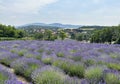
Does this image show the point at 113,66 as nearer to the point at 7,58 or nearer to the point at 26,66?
the point at 26,66

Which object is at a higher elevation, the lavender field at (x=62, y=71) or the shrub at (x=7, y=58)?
the lavender field at (x=62, y=71)

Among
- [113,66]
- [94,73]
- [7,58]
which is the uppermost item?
[94,73]

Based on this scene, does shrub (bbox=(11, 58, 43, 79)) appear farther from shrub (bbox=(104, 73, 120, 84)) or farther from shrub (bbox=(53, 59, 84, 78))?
shrub (bbox=(104, 73, 120, 84))

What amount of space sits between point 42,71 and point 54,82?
581mm

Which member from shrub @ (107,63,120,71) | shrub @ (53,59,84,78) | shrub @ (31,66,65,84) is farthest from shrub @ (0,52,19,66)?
shrub @ (31,66,65,84)

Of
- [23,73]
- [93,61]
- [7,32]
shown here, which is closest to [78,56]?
[93,61]

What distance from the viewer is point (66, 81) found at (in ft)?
13.0

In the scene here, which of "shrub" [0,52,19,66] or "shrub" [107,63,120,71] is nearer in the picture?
"shrub" [107,63,120,71]

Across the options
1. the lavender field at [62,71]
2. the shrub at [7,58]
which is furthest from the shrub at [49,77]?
the shrub at [7,58]

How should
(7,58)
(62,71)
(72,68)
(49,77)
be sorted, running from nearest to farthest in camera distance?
(49,77), (62,71), (72,68), (7,58)

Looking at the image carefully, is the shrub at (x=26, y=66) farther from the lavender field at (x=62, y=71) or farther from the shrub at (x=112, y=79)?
the shrub at (x=112, y=79)

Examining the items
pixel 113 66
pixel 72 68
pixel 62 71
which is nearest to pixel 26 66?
pixel 72 68

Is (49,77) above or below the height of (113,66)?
above

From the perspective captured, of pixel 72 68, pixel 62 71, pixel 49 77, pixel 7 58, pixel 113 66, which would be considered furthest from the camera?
pixel 7 58
